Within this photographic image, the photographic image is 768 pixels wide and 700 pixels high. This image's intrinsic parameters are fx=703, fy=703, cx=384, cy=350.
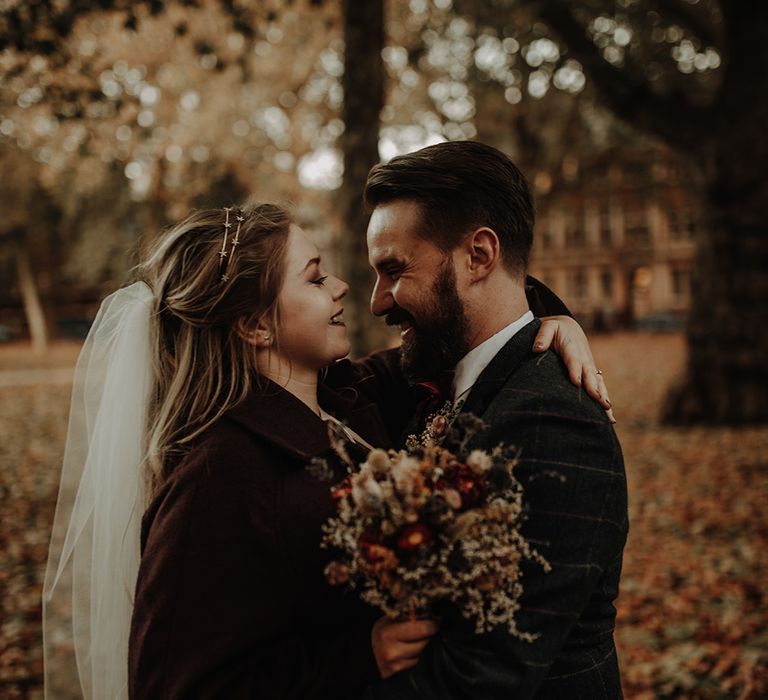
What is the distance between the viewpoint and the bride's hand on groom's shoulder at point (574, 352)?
2229mm

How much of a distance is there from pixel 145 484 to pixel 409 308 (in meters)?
1.16

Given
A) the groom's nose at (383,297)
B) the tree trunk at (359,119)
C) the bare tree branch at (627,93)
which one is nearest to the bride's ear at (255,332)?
the groom's nose at (383,297)

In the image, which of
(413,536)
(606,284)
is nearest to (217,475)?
(413,536)

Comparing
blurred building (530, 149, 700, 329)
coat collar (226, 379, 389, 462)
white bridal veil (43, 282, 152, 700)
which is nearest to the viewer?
coat collar (226, 379, 389, 462)

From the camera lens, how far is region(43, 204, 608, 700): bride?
1942 millimetres

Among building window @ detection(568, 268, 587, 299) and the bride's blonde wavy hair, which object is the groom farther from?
building window @ detection(568, 268, 587, 299)

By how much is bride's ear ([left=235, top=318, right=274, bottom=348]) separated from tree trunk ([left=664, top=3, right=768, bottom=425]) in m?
11.1

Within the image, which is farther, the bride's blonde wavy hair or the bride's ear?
the bride's ear

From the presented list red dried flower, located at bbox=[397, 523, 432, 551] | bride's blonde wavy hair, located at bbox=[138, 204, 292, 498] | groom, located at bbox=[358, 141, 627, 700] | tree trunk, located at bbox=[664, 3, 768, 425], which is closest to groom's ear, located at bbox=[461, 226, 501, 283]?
groom, located at bbox=[358, 141, 627, 700]

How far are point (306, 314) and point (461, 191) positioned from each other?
69 centimetres

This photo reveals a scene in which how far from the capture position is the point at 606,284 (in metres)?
55.0

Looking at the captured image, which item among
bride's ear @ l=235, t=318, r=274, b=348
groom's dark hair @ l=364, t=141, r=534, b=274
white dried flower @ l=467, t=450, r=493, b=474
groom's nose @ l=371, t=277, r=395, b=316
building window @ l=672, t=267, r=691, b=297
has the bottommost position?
white dried flower @ l=467, t=450, r=493, b=474

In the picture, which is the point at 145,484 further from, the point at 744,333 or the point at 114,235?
the point at 114,235

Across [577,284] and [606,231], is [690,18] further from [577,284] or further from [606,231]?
[577,284]
